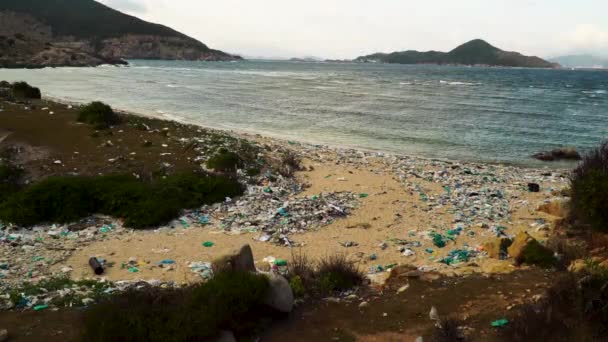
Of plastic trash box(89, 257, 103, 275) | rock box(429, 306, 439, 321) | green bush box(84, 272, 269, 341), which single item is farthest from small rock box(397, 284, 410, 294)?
plastic trash box(89, 257, 103, 275)

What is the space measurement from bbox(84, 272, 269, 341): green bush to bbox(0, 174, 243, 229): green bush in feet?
19.3

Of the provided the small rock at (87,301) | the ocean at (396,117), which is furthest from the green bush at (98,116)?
the small rock at (87,301)

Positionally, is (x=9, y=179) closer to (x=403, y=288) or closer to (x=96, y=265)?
(x=96, y=265)

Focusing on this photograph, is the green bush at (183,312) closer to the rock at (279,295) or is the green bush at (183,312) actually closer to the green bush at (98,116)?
the rock at (279,295)

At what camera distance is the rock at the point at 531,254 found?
8.66 metres

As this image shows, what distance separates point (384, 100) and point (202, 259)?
4207 cm

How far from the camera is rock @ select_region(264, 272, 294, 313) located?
21.9ft

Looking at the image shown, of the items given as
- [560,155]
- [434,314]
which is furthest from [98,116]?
[560,155]

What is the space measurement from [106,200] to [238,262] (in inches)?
257

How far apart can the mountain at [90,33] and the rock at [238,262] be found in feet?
329

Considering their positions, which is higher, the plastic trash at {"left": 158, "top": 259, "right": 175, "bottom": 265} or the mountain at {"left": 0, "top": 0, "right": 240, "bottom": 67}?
the mountain at {"left": 0, "top": 0, "right": 240, "bottom": 67}

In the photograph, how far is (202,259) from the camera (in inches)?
384

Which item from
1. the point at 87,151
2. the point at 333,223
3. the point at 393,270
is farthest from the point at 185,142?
the point at 393,270

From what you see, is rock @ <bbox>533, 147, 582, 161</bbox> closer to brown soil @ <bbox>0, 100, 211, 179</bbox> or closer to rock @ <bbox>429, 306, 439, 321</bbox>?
brown soil @ <bbox>0, 100, 211, 179</bbox>
